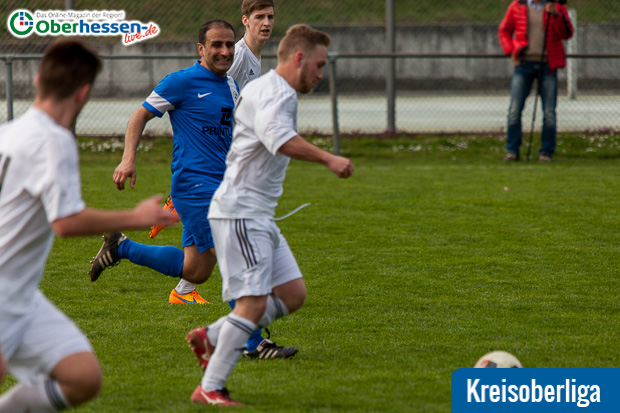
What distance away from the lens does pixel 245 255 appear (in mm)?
3740

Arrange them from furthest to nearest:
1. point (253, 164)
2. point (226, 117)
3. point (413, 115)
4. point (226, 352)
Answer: point (413, 115)
point (226, 117)
point (253, 164)
point (226, 352)

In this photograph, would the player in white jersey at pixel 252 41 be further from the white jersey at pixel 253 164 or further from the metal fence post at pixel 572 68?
the metal fence post at pixel 572 68

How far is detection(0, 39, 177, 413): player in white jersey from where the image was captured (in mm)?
2750

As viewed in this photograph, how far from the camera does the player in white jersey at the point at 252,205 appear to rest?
3.68 meters

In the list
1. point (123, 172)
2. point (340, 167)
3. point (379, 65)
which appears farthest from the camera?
point (379, 65)

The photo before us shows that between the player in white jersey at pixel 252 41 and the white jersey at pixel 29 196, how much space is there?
9.77 ft

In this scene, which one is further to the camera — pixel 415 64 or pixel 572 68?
pixel 572 68

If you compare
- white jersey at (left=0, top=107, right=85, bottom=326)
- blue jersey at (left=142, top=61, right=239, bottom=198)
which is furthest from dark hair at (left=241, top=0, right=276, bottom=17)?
white jersey at (left=0, top=107, right=85, bottom=326)

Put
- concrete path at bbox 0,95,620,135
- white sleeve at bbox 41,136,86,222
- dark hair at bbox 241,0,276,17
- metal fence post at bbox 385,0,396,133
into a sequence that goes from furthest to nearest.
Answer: concrete path at bbox 0,95,620,135 < metal fence post at bbox 385,0,396,133 < dark hair at bbox 241,0,276,17 < white sleeve at bbox 41,136,86,222

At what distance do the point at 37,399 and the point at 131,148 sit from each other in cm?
229

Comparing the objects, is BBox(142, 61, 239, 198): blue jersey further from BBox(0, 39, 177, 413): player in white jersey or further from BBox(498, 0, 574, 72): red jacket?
BBox(498, 0, 574, 72): red jacket

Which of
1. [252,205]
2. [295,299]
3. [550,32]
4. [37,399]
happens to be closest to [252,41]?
[252,205]

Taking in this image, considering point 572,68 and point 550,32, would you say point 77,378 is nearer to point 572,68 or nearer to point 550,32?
point 550,32

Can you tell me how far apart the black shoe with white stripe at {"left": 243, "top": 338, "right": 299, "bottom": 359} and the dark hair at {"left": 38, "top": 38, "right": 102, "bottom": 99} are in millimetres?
2096
